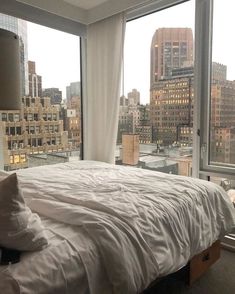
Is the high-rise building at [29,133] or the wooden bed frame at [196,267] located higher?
the high-rise building at [29,133]

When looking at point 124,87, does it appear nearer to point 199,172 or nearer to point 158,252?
point 199,172

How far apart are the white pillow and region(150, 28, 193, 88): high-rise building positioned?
2.35 meters

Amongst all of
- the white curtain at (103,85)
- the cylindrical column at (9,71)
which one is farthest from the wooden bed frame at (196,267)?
the white curtain at (103,85)

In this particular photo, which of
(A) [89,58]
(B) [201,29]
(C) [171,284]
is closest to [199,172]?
(C) [171,284]

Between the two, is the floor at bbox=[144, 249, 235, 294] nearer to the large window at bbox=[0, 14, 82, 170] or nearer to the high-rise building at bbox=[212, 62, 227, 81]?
the high-rise building at bbox=[212, 62, 227, 81]

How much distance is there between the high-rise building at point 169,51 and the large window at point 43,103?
3.86 ft

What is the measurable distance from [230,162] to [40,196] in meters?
1.86

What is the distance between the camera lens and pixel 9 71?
1.31 metres

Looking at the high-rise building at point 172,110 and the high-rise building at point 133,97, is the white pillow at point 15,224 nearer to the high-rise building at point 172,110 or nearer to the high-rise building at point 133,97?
the high-rise building at point 172,110

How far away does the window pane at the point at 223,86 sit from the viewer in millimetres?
2510

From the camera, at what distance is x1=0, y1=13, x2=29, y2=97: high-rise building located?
2.91 m

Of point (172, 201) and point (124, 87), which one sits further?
Answer: point (124, 87)

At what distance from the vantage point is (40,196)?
159 centimetres

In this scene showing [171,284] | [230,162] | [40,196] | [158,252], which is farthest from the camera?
[230,162]
